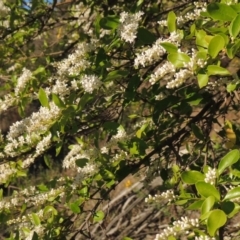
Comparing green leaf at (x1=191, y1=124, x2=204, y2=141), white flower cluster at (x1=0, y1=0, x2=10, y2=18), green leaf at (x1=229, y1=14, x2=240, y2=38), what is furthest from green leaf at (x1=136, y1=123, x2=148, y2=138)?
white flower cluster at (x1=0, y1=0, x2=10, y2=18)

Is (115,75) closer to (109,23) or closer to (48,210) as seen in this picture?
(109,23)

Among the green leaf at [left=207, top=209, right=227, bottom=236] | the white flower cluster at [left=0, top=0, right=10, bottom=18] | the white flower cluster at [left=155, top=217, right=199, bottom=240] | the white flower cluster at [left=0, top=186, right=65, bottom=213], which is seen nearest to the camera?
the green leaf at [left=207, top=209, right=227, bottom=236]

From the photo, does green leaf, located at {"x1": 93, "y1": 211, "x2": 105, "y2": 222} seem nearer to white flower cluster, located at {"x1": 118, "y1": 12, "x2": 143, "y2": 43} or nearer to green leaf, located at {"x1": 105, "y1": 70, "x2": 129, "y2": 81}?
green leaf, located at {"x1": 105, "y1": 70, "x2": 129, "y2": 81}

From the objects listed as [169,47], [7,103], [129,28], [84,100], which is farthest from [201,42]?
[7,103]

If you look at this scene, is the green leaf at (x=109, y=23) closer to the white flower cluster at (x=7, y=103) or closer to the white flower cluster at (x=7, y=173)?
the white flower cluster at (x=7, y=103)

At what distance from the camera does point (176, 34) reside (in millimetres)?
1297

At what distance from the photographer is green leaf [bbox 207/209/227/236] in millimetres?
992

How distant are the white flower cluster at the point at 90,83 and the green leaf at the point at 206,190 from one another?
0.48 metres

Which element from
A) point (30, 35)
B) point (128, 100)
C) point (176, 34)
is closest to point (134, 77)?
point (128, 100)

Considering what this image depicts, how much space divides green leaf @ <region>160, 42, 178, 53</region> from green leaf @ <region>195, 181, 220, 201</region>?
0.33 m

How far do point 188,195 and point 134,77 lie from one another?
41 centimetres

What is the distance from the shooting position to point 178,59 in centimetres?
117

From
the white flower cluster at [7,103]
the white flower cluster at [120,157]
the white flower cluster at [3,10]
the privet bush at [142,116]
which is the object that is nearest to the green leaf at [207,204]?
the privet bush at [142,116]

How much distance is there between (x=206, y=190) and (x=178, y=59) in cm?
30
